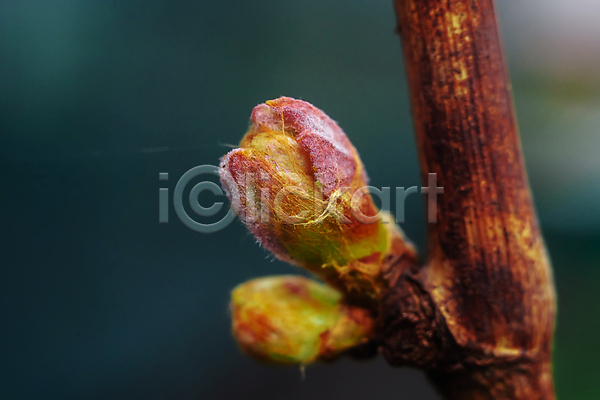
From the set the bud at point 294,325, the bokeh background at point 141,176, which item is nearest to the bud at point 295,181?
the bud at point 294,325

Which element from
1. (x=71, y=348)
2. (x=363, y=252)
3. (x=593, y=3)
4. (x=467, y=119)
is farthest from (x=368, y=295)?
(x=593, y=3)

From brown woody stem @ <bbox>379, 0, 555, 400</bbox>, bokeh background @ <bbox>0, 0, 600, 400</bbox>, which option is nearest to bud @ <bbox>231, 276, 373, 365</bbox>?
brown woody stem @ <bbox>379, 0, 555, 400</bbox>

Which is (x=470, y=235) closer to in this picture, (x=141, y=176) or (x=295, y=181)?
(x=295, y=181)

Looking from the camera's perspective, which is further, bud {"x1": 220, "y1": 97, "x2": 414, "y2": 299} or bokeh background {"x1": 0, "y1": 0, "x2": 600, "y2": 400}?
bokeh background {"x1": 0, "y1": 0, "x2": 600, "y2": 400}

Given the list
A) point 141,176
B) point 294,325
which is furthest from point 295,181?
point 141,176

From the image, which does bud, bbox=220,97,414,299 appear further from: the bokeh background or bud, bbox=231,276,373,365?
the bokeh background

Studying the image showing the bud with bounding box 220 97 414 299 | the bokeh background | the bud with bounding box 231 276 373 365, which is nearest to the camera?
the bud with bounding box 220 97 414 299
